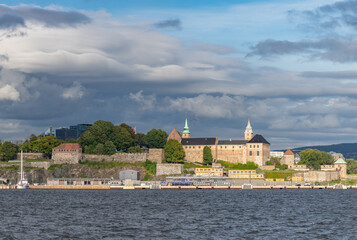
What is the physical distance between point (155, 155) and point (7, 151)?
115 feet

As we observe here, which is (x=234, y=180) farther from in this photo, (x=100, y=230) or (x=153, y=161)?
(x=100, y=230)

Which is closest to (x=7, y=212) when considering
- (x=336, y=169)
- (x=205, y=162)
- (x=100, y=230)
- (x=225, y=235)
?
(x=100, y=230)

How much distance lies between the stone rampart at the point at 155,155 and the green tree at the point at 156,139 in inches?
350

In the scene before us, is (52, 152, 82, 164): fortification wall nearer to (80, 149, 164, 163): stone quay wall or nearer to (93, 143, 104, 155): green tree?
(80, 149, 164, 163): stone quay wall

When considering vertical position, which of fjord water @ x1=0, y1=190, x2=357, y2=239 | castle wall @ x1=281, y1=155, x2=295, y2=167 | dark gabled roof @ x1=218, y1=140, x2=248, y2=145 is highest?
dark gabled roof @ x1=218, y1=140, x2=248, y2=145

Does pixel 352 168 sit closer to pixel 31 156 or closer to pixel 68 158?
pixel 68 158

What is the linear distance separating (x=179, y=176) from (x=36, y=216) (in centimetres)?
8118

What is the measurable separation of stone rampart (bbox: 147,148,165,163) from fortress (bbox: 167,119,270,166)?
1101 centimetres

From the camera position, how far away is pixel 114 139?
14812cm

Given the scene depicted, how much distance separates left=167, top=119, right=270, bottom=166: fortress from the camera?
148 meters

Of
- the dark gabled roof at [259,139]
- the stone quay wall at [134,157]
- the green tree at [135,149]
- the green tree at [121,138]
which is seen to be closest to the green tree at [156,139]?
the green tree at [121,138]

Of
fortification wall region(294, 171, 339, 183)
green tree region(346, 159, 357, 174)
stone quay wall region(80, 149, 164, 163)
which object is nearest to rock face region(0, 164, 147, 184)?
stone quay wall region(80, 149, 164, 163)

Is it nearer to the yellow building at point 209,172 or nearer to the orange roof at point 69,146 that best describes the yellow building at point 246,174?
the yellow building at point 209,172

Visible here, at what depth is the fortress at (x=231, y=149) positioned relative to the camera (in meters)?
148
